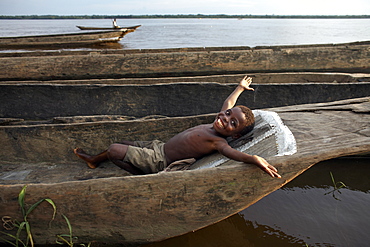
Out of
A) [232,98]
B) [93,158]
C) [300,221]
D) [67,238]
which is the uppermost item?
[232,98]

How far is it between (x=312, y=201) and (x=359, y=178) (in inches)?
27.3

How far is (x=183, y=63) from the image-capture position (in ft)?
16.8

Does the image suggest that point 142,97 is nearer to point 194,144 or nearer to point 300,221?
point 194,144

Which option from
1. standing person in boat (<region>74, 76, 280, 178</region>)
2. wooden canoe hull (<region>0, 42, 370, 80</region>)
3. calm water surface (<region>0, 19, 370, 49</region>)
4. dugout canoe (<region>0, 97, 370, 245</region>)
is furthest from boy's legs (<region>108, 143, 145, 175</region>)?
calm water surface (<region>0, 19, 370, 49</region>)

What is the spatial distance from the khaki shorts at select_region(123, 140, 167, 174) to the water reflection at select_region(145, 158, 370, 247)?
596 millimetres

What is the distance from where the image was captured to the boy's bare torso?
2227 millimetres

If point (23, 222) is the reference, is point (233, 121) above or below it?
above

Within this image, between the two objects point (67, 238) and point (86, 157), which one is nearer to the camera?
point (67, 238)

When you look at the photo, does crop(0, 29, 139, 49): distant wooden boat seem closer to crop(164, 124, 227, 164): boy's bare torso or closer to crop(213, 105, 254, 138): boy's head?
crop(164, 124, 227, 164): boy's bare torso

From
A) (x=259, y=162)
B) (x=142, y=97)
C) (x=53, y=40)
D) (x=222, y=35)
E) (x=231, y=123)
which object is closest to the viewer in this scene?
(x=259, y=162)

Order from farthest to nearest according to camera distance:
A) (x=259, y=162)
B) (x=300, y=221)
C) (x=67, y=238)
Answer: (x=300, y=221) < (x=67, y=238) < (x=259, y=162)

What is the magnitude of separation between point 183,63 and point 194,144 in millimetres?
3058

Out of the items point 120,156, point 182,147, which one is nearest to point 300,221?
point 182,147

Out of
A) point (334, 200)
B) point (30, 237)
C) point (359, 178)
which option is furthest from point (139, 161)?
point (359, 178)
